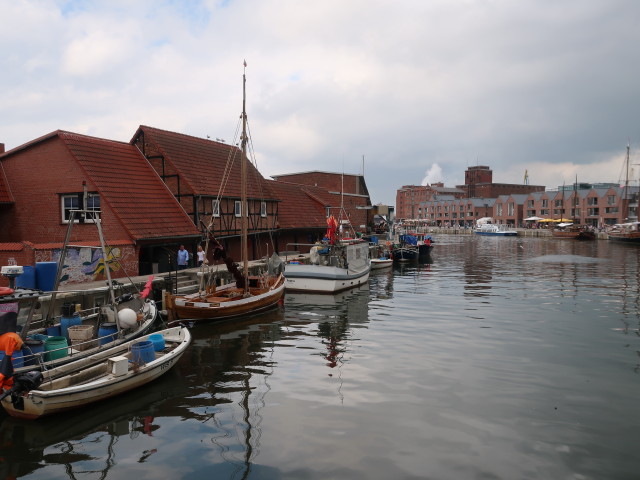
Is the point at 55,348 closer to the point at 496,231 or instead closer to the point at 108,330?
the point at 108,330

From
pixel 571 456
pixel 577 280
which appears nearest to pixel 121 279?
pixel 571 456

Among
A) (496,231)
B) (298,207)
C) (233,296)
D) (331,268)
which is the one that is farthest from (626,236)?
(233,296)

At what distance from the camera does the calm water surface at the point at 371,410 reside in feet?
28.5

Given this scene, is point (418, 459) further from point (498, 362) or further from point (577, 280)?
point (577, 280)

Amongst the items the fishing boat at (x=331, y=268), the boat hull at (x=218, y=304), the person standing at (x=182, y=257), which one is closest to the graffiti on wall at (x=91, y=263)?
the person standing at (x=182, y=257)

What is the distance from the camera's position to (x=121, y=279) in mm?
21594

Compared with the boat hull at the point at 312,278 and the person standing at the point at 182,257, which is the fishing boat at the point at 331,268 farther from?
the person standing at the point at 182,257

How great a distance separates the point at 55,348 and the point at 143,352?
104 inches

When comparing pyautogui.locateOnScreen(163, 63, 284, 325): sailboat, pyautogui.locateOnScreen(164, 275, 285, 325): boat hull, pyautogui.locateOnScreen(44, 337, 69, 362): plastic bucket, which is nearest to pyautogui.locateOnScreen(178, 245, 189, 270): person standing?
pyautogui.locateOnScreen(163, 63, 284, 325): sailboat

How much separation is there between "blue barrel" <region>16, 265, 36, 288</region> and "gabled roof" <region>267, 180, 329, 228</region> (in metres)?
25.0

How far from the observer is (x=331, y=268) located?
2956 cm

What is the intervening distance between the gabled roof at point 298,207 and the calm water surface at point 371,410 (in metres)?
20.7

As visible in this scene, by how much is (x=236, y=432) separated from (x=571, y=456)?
710 cm

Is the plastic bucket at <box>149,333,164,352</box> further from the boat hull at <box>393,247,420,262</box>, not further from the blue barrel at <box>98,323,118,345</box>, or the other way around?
the boat hull at <box>393,247,420,262</box>
